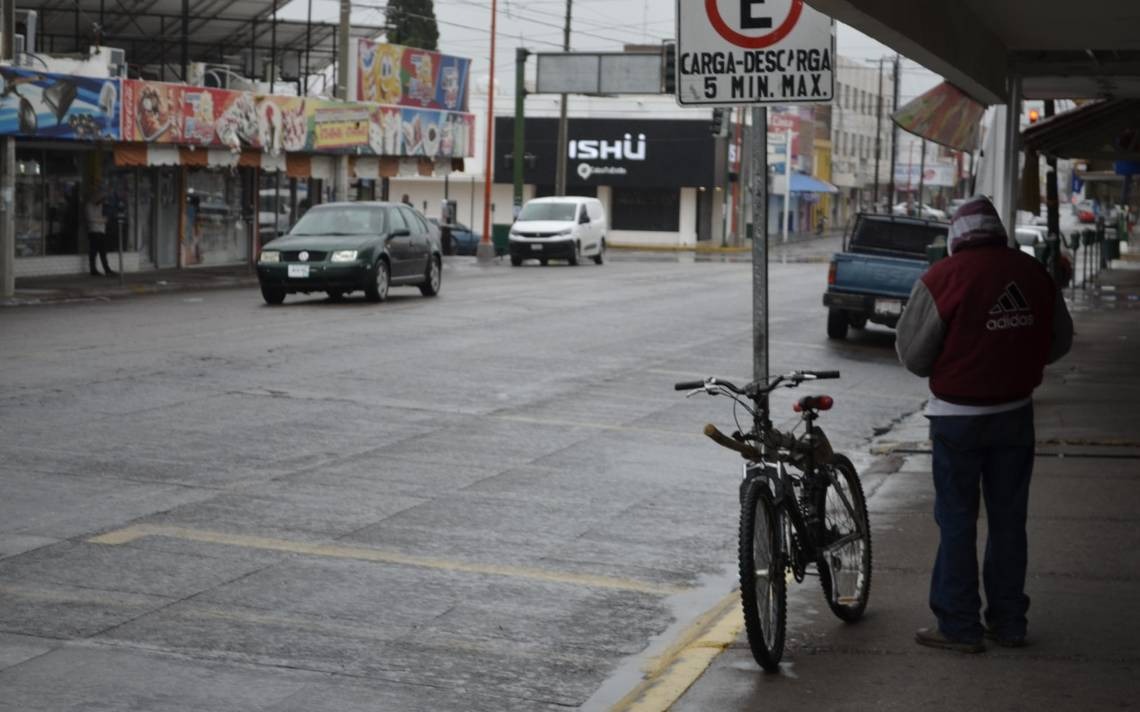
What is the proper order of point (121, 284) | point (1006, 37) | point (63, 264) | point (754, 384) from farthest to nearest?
1. point (63, 264)
2. point (121, 284)
3. point (1006, 37)
4. point (754, 384)

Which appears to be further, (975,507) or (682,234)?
(682,234)

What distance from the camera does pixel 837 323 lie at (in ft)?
81.5

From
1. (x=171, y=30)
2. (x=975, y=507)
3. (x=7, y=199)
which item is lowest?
(x=975, y=507)

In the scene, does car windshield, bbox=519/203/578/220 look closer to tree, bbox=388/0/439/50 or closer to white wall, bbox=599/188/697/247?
white wall, bbox=599/188/697/247

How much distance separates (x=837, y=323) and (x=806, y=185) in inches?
2650

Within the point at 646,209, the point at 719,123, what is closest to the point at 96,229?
the point at 719,123

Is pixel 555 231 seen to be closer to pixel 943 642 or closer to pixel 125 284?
pixel 125 284

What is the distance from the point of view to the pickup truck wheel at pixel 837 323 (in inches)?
976

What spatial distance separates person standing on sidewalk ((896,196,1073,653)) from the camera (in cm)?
689

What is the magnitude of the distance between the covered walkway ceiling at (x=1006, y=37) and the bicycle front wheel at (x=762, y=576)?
7.92 feet

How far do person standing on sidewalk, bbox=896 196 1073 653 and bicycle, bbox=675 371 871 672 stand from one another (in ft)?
1.75

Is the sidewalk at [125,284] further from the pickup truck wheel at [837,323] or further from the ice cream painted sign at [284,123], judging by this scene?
the pickup truck wheel at [837,323]

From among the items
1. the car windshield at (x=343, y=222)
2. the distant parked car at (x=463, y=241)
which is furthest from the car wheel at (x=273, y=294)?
the distant parked car at (x=463, y=241)

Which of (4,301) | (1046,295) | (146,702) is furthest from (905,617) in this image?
(4,301)
